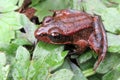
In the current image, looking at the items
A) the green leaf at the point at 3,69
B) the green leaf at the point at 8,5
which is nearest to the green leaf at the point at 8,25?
the green leaf at the point at 8,5

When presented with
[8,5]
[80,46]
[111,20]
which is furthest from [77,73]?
[8,5]

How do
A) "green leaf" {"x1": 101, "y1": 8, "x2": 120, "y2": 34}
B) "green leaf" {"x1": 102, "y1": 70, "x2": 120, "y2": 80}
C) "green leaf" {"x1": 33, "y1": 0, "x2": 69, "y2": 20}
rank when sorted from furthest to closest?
1. "green leaf" {"x1": 33, "y1": 0, "x2": 69, "y2": 20}
2. "green leaf" {"x1": 101, "y1": 8, "x2": 120, "y2": 34}
3. "green leaf" {"x1": 102, "y1": 70, "x2": 120, "y2": 80}

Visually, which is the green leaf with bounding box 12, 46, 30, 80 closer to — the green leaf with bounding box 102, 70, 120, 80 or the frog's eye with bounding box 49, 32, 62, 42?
the frog's eye with bounding box 49, 32, 62, 42

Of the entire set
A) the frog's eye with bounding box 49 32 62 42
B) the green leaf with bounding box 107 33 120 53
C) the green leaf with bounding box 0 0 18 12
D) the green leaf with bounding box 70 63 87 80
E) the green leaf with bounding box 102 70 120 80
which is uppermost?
the green leaf with bounding box 0 0 18 12

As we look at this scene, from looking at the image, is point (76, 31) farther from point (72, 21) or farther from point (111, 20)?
point (111, 20)

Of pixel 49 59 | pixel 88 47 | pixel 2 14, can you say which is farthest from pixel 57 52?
pixel 2 14

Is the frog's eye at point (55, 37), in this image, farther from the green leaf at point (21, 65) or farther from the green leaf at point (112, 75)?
the green leaf at point (112, 75)

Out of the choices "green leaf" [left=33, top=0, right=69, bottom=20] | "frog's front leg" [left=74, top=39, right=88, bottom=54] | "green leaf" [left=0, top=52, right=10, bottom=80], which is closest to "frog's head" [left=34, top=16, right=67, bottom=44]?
"frog's front leg" [left=74, top=39, right=88, bottom=54]
